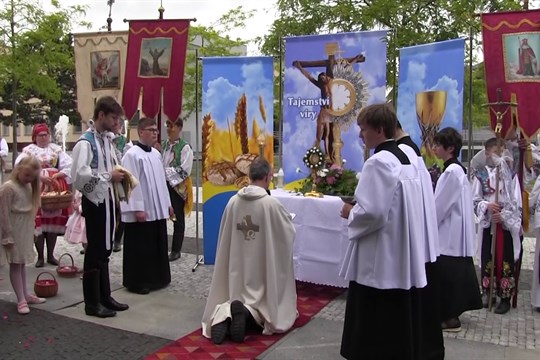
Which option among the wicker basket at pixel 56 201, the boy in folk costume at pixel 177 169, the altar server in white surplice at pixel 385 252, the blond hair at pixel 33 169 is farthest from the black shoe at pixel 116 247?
the altar server in white surplice at pixel 385 252

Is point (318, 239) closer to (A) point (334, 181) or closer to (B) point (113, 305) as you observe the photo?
(A) point (334, 181)

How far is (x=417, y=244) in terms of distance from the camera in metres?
3.59

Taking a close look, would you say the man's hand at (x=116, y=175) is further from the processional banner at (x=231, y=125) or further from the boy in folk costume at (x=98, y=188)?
the processional banner at (x=231, y=125)

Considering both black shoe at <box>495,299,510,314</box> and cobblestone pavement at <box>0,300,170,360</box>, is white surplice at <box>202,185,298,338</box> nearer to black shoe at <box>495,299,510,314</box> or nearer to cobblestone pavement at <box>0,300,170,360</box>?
cobblestone pavement at <box>0,300,170,360</box>

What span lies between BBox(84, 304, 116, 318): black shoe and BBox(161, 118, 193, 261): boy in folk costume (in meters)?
2.68

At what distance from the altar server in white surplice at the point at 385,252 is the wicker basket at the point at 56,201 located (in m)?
4.57

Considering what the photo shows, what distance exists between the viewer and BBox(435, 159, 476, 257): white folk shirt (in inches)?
197

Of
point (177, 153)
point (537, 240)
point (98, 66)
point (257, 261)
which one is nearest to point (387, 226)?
point (257, 261)

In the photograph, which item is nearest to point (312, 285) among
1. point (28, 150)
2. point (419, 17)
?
point (28, 150)

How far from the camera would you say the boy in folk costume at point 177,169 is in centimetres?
796

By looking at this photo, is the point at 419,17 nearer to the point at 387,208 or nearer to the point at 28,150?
the point at 28,150

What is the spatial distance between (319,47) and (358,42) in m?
0.54

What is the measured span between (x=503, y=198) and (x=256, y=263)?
106 inches

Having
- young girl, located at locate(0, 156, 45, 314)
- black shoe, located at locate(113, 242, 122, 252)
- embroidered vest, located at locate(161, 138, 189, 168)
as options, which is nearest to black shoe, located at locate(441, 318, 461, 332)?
young girl, located at locate(0, 156, 45, 314)
